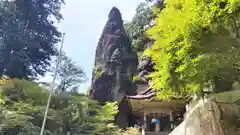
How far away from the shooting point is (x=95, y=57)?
1767cm

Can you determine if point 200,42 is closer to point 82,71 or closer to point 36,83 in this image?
point 36,83

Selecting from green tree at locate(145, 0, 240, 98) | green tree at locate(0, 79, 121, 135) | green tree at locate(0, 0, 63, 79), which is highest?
green tree at locate(0, 0, 63, 79)

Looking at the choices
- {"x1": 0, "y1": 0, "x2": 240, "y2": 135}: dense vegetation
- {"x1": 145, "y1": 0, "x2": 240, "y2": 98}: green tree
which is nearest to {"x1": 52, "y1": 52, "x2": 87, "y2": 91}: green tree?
{"x1": 0, "y1": 0, "x2": 240, "y2": 135}: dense vegetation

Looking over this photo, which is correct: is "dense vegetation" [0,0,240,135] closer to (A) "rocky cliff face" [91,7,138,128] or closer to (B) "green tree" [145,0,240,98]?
(B) "green tree" [145,0,240,98]

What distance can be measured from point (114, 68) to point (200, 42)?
1201 cm

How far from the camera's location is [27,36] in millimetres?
16594

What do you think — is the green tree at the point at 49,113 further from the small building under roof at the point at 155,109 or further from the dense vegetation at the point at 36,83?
the small building under roof at the point at 155,109

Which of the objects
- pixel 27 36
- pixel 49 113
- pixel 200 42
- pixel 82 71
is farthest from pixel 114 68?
pixel 200 42

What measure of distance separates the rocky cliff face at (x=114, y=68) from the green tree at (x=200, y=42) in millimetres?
10094

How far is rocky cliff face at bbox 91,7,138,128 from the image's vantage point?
15375 millimetres

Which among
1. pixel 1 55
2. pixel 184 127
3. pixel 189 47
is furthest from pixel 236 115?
pixel 1 55

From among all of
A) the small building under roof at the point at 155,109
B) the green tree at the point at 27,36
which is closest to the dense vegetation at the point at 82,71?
the green tree at the point at 27,36

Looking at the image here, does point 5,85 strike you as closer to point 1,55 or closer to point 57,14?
point 1,55

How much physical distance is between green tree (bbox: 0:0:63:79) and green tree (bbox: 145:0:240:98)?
1230 cm
